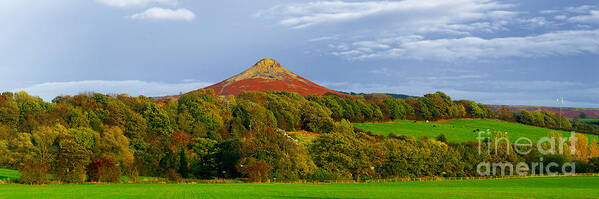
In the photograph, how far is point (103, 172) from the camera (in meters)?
70.1

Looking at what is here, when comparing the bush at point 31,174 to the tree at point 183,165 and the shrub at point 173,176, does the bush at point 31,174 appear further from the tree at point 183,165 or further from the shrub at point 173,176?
the tree at point 183,165

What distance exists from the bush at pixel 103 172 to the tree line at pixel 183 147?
0.42ft

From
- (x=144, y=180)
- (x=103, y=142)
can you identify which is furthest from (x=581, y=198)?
(x=103, y=142)

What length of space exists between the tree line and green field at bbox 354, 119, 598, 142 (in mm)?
15140

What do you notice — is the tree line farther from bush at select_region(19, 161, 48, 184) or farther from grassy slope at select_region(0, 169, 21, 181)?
grassy slope at select_region(0, 169, 21, 181)

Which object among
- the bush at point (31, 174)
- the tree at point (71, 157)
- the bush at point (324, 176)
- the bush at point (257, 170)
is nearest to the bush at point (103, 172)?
the tree at point (71, 157)

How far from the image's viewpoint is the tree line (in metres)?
78.2

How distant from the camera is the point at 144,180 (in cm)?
7362

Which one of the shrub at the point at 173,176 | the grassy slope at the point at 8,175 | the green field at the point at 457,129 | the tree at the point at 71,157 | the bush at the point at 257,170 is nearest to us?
the grassy slope at the point at 8,175

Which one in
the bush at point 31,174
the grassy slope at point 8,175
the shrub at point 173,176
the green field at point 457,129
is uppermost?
the green field at point 457,129

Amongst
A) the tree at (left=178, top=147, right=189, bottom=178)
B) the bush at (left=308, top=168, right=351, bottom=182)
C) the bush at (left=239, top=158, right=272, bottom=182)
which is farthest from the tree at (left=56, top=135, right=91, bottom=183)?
A: the bush at (left=308, top=168, right=351, bottom=182)

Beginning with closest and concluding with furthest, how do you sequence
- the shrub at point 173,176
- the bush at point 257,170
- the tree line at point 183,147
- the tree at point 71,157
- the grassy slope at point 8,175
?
1. the grassy slope at point 8,175
2. the tree at point 71,157
3. the bush at point 257,170
4. the shrub at point 173,176
5. the tree line at point 183,147

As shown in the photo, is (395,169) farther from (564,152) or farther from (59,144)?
(59,144)

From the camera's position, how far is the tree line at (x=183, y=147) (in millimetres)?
78188
